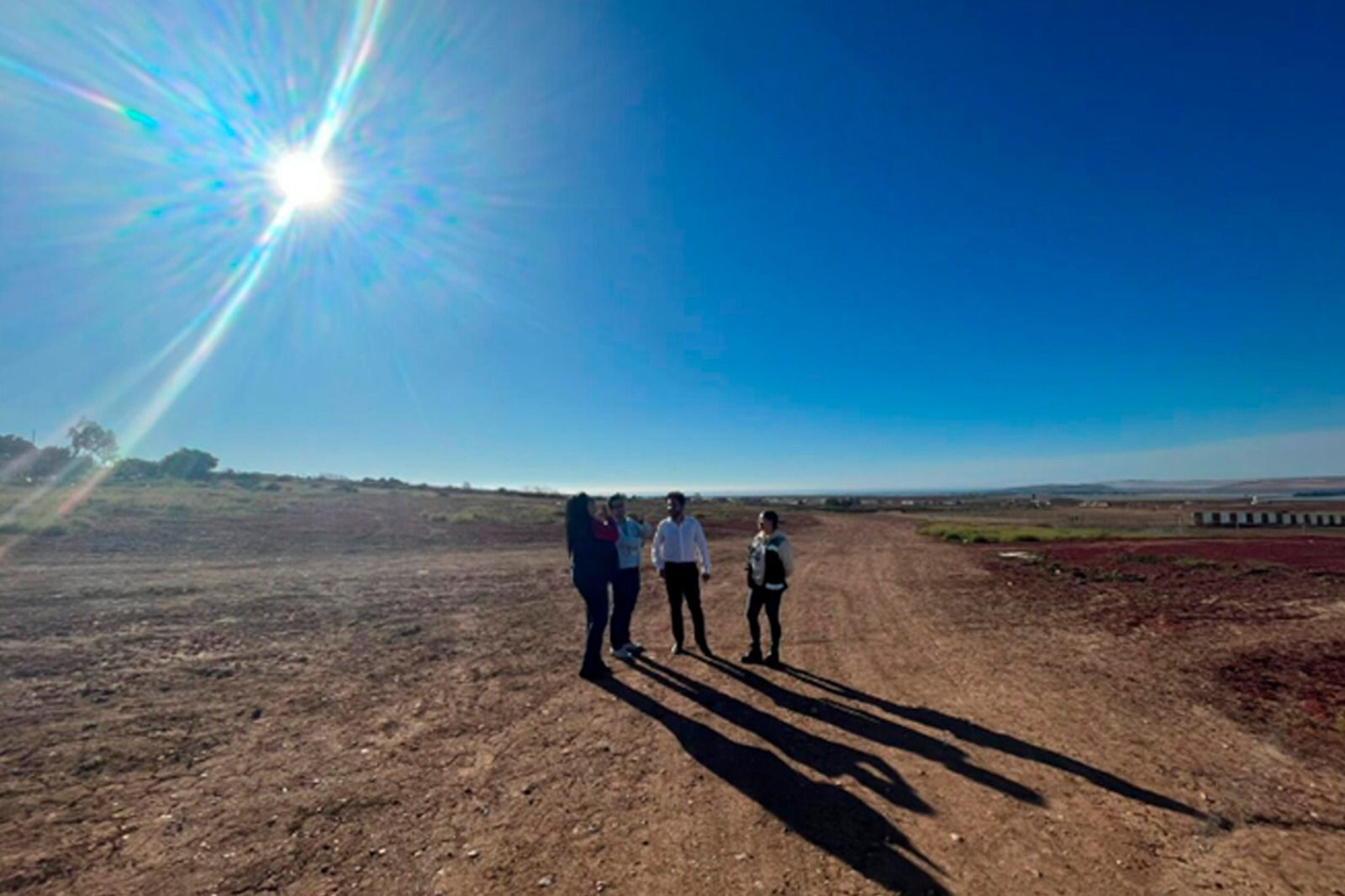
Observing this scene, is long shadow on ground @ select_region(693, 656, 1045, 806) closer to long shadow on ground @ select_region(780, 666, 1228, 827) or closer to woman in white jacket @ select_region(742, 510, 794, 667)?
long shadow on ground @ select_region(780, 666, 1228, 827)

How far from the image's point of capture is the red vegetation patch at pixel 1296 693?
5258mm

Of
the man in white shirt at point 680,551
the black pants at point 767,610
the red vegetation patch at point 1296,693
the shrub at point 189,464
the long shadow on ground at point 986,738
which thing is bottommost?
the red vegetation patch at point 1296,693

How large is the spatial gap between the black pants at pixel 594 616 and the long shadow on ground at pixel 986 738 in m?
1.74

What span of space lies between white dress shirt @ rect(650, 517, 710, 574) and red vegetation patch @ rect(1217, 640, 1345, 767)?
5421 mm

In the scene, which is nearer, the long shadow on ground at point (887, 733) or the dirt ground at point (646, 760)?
the dirt ground at point (646, 760)

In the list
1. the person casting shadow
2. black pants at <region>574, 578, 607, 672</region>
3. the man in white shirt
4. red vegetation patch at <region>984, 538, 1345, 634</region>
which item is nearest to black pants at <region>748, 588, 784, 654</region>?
the man in white shirt

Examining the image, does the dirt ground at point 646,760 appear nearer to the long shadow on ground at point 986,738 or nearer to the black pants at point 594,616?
the long shadow on ground at point 986,738

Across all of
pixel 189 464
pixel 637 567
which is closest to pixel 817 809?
pixel 637 567

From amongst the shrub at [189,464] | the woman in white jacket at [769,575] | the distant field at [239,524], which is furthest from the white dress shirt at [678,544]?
the shrub at [189,464]

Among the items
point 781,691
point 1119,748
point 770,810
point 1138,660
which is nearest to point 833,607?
point 1138,660

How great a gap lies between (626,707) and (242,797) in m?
2.99

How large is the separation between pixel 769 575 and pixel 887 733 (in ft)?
7.24

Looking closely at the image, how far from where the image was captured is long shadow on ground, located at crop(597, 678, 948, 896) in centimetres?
334

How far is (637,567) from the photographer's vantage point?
777 centimetres
